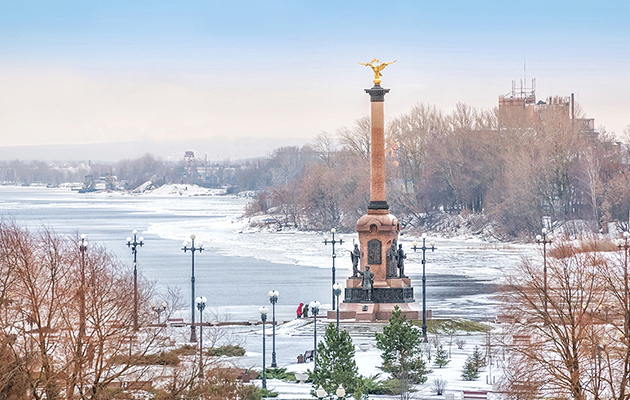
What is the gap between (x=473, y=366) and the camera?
30.9 meters

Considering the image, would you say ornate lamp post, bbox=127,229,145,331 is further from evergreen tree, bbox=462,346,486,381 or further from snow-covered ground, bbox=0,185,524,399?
evergreen tree, bbox=462,346,486,381

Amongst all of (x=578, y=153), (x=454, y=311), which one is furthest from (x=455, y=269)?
(x=578, y=153)

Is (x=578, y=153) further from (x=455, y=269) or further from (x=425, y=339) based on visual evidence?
(x=425, y=339)

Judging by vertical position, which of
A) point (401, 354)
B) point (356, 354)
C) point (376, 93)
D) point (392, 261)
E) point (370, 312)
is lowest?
point (356, 354)

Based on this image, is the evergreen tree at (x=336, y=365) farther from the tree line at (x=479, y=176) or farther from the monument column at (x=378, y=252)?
the tree line at (x=479, y=176)

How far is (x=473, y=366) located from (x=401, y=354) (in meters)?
2.08

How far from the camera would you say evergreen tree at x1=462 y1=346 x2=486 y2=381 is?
30.5 metres

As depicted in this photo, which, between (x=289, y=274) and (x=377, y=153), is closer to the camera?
(x=377, y=153)

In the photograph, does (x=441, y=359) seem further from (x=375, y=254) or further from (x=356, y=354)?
(x=375, y=254)

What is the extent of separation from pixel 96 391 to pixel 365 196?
8667 centimetres

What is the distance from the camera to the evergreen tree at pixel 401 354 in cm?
2969

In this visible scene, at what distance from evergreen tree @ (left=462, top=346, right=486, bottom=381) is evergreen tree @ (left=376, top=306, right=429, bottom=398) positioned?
3.45 feet

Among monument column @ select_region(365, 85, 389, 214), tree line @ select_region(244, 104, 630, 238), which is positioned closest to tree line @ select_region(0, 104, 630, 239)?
tree line @ select_region(244, 104, 630, 238)

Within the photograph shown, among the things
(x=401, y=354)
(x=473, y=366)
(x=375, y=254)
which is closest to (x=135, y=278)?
(x=401, y=354)
